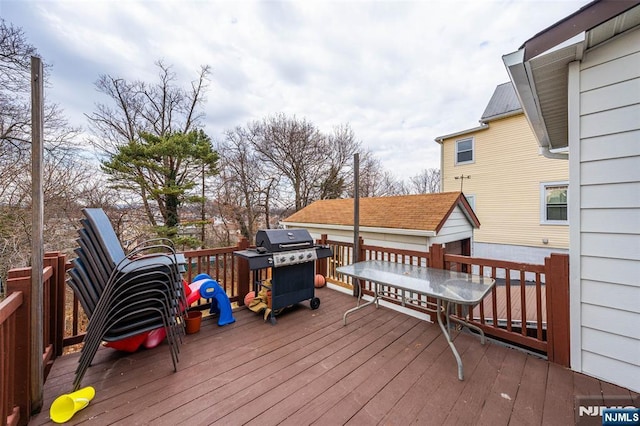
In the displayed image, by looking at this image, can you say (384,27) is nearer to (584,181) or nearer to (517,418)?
(584,181)

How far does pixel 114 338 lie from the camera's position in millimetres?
1838

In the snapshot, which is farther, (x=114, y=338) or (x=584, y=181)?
(x=584, y=181)

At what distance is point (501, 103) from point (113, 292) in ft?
40.9

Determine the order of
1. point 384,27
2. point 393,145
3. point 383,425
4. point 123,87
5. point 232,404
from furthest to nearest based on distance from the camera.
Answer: point 393,145 → point 123,87 → point 384,27 → point 232,404 → point 383,425

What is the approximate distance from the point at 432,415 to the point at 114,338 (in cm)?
242

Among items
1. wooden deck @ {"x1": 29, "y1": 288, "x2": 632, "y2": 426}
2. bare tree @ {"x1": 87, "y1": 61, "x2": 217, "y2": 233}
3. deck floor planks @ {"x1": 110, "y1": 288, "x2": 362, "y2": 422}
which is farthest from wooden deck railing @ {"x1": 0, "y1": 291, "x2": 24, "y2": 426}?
bare tree @ {"x1": 87, "y1": 61, "x2": 217, "y2": 233}

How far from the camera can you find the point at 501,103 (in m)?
9.19

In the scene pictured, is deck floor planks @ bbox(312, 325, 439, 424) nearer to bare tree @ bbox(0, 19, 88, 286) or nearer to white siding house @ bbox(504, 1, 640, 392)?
white siding house @ bbox(504, 1, 640, 392)

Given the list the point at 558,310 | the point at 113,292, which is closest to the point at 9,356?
the point at 113,292

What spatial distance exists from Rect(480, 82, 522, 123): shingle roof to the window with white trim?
3.01 feet

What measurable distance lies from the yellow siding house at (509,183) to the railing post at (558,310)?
24.8 ft

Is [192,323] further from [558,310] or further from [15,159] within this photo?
Answer: [15,159]

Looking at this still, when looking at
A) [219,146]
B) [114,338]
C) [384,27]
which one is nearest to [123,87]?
[219,146]

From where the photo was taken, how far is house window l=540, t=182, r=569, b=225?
24.7 ft
